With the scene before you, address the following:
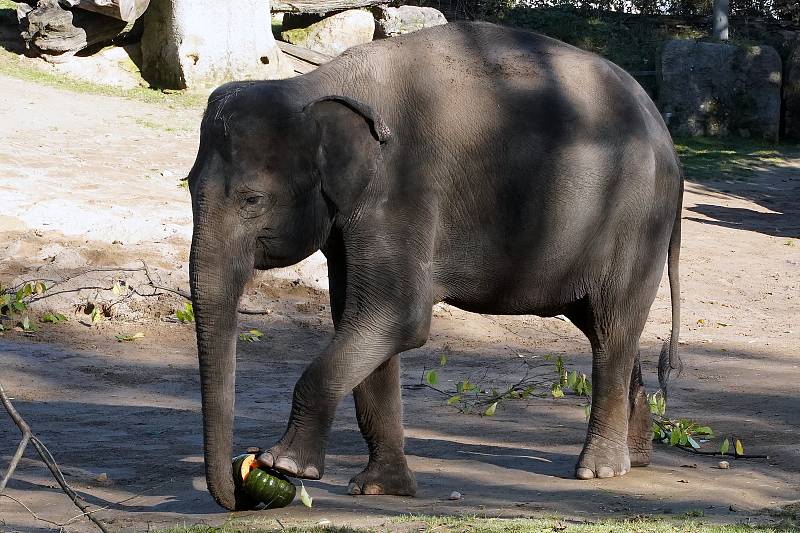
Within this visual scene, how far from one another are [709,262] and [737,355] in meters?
3.88

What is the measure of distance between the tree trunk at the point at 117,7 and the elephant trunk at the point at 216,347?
1366 cm

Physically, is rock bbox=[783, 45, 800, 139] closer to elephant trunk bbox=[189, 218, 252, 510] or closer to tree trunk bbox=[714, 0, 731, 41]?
tree trunk bbox=[714, 0, 731, 41]

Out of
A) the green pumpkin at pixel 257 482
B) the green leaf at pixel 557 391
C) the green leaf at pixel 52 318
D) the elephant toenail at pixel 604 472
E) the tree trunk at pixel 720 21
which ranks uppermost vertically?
the tree trunk at pixel 720 21

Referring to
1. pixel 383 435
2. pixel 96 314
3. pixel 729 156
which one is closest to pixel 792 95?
pixel 729 156

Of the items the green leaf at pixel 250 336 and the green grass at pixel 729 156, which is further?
the green grass at pixel 729 156

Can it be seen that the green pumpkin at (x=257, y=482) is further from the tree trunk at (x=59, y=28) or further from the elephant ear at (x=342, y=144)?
the tree trunk at (x=59, y=28)

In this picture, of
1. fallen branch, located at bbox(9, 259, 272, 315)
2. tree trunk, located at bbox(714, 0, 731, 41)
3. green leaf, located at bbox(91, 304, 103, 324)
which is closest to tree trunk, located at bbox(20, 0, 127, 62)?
fallen branch, located at bbox(9, 259, 272, 315)

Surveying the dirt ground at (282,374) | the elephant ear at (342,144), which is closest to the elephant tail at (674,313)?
the dirt ground at (282,374)

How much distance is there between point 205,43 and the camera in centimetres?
1792

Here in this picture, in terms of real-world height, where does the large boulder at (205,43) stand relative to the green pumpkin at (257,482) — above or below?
above

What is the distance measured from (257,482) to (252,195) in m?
1.14

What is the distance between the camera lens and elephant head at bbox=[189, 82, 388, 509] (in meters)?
4.55

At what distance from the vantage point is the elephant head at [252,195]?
4551 millimetres

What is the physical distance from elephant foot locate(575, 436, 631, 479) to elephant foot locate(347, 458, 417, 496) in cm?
94
